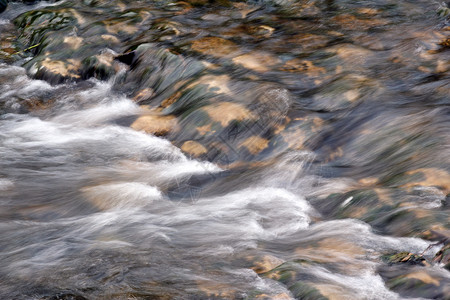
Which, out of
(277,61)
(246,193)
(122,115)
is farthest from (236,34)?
(246,193)

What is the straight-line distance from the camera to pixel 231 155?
5902 millimetres

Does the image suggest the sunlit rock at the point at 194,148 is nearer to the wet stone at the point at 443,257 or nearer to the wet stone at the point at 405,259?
the wet stone at the point at 405,259

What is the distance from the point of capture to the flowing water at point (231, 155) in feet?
12.3

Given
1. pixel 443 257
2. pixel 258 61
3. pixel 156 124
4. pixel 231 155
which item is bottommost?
pixel 231 155

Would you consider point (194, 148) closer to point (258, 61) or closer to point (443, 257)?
point (258, 61)

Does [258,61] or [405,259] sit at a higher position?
[258,61]

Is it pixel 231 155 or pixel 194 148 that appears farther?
pixel 194 148

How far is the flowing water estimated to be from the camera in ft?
12.3

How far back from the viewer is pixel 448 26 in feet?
25.8

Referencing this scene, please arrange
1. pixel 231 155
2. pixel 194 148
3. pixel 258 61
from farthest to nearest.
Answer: pixel 258 61 < pixel 194 148 < pixel 231 155

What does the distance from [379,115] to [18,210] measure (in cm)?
396

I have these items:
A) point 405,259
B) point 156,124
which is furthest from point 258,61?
point 405,259

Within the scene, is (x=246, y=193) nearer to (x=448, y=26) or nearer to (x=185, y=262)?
(x=185, y=262)

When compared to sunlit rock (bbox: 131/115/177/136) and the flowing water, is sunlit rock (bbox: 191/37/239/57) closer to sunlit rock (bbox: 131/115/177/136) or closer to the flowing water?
the flowing water
